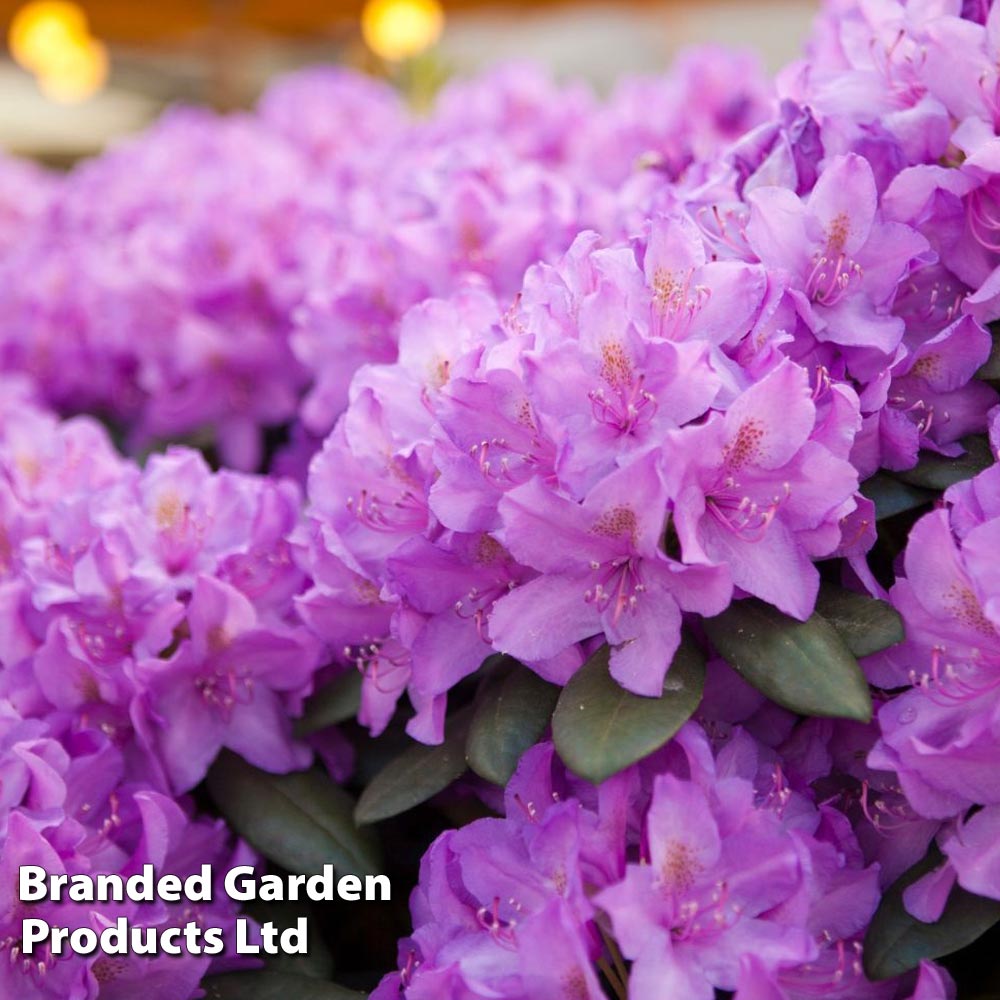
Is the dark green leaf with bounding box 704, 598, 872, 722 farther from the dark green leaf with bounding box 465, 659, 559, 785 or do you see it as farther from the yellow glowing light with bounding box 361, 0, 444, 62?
the yellow glowing light with bounding box 361, 0, 444, 62

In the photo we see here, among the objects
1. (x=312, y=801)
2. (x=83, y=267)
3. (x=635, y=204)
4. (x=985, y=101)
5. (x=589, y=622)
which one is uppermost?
(x=985, y=101)

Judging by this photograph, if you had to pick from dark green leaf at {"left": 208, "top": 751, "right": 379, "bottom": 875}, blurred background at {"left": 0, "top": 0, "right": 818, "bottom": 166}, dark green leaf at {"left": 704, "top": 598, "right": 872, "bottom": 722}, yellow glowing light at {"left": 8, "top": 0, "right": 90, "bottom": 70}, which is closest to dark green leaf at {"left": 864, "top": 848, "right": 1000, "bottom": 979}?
dark green leaf at {"left": 704, "top": 598, "right": 872, "bottom": 722}

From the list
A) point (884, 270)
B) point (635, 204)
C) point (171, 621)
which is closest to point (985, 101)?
point (884, 270)

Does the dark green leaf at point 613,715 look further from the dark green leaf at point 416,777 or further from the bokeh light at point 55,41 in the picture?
the bokeh light at point 55,41

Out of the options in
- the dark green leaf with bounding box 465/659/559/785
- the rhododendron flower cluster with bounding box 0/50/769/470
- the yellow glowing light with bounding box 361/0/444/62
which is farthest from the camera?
the yellow glowing light with bounding box 361/0/444/62

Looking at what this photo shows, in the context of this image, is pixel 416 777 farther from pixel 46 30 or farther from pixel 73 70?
pixel 73 70

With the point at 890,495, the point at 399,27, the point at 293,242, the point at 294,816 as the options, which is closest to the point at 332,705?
the point at 294,816

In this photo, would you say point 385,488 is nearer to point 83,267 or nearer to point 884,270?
point 884,270
